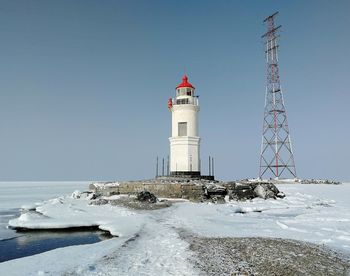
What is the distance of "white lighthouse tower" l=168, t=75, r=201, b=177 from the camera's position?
2791 centimetres

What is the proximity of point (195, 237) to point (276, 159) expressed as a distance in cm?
4056

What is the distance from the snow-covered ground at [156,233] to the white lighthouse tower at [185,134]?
9588 mm

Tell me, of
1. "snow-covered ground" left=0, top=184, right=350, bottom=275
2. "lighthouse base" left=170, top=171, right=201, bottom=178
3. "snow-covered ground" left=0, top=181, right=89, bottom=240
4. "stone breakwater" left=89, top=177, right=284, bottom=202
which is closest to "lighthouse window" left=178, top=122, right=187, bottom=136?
"lighthouse base" left=170, top=171, right=201, bottom=178

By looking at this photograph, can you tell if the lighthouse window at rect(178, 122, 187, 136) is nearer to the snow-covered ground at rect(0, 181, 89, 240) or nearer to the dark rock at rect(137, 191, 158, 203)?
the dark rock at rect(137, 191, 158, 203)

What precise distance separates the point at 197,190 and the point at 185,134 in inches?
285

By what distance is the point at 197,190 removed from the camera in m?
22.5

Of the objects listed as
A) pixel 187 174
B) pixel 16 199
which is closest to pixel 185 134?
pixel 187 174

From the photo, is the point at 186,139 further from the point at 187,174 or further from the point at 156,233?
the point at 156,233

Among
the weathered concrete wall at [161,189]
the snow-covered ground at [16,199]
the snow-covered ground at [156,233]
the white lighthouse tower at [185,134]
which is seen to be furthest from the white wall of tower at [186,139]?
the snow-covered ground at [16,199]

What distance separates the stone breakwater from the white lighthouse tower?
8.40 ft

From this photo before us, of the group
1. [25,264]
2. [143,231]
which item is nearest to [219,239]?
[143,231]

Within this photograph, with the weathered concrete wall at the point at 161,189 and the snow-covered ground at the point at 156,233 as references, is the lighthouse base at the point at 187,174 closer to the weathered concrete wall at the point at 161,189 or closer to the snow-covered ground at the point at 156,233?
the weathered concrete wall at the point at 161,189

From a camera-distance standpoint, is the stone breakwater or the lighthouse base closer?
the stone breakwater

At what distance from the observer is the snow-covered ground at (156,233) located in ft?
24.0
